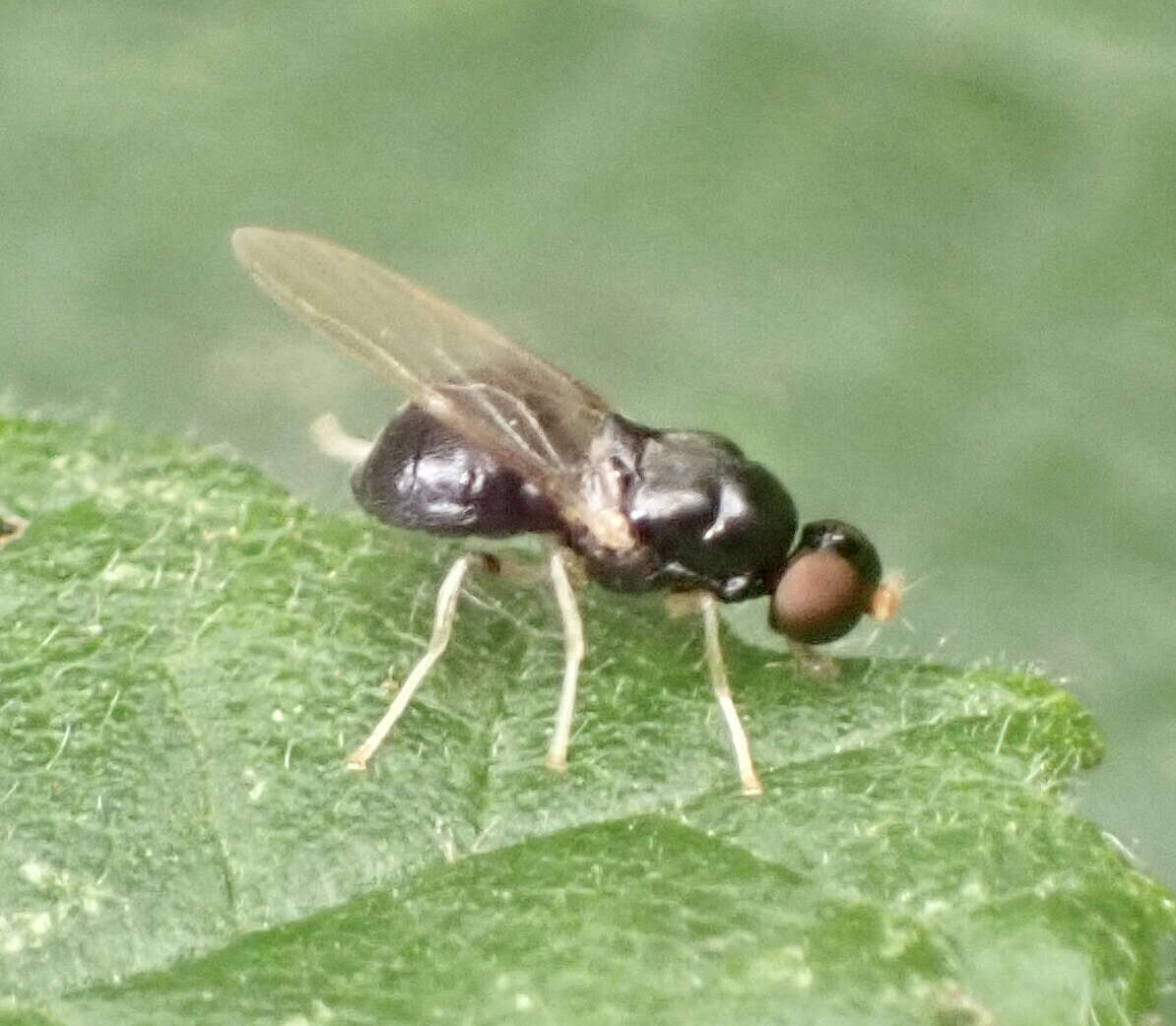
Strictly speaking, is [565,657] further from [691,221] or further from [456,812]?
[691,221]

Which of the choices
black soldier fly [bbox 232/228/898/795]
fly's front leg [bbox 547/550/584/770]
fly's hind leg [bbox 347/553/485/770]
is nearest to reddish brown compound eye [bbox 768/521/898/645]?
black soldier fly [bbox 232/228/898/795]

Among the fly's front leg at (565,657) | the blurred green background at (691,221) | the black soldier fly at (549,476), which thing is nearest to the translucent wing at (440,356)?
the black soldier fly at (549,476)

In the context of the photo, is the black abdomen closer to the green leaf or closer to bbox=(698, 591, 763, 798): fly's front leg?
the green leaf

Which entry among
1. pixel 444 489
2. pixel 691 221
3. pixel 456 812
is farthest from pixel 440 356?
pixel 691 221

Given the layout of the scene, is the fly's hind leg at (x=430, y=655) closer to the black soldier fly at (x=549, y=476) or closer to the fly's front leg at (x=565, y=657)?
the black soldier fly at (x=549, y=476)

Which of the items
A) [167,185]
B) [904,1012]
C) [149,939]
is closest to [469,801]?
[149,939]

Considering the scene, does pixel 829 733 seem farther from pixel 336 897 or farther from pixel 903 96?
pixel 903 96
